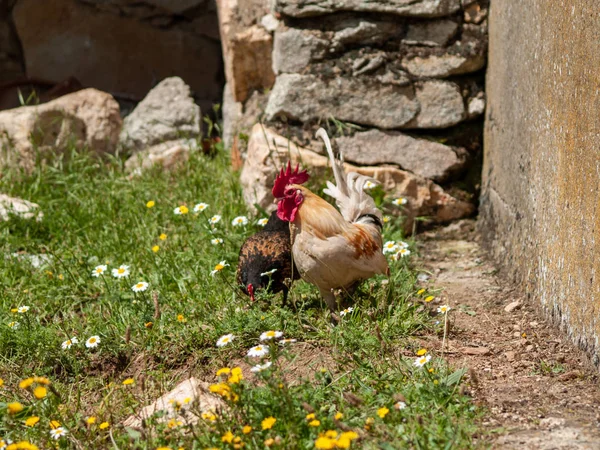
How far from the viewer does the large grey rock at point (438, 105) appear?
4.94 meters

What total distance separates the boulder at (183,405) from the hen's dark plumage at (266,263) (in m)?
0.91

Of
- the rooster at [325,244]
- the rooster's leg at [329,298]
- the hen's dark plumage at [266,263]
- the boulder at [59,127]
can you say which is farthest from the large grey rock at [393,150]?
the boulder at [59,127]

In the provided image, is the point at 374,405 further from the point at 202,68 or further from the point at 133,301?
the point at 202,68

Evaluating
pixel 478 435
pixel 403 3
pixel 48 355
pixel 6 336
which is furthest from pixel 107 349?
pixel 403 3

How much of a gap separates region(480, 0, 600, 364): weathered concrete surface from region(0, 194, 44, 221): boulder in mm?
3024

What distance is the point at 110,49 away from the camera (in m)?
7.51

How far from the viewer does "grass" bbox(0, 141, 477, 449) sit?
2.57 meters

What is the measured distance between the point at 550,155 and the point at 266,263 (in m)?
1.45

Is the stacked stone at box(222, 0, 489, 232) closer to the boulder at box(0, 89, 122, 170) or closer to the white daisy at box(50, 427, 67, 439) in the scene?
the boulder at box(0, 89, 122, 170)

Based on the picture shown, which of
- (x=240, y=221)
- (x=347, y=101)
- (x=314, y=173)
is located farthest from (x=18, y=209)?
(x=347, y=101)

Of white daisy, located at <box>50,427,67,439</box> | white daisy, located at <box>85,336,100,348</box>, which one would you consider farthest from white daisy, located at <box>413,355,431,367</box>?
white daisy, located at <box>85,336,100,348</box>

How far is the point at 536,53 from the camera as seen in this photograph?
363 centimetres

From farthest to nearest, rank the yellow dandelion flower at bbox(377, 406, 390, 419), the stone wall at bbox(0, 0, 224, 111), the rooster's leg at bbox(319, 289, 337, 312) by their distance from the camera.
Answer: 1. the stone wall at bbox(0, 0, 224, 111)
2. the rooster's leg at bbox(319, 289, 337, 312)
3. the yellow dandelion flower at bbox(377, 406, 390, 419)

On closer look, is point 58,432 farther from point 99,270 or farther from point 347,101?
point 347,101
